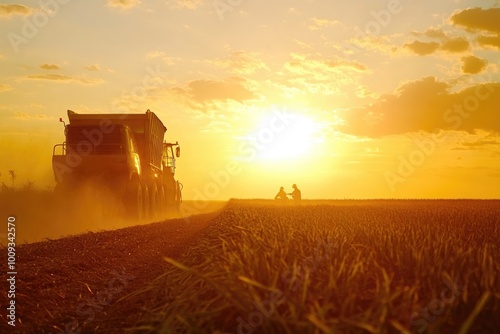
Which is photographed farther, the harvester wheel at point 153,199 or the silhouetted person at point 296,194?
the silhouetted person at point 296,194

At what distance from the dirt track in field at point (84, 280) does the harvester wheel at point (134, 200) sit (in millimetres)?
6883

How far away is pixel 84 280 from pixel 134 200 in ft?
47.5

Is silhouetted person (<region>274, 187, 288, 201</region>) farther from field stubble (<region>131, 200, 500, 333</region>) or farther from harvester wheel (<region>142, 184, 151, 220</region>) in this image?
field stubble (<region>131, 200, 500, 333</region>)

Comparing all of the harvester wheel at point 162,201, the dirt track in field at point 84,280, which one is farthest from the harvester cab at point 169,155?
the dirt track in field at point 84,280

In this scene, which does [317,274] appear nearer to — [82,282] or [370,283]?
[370,283]

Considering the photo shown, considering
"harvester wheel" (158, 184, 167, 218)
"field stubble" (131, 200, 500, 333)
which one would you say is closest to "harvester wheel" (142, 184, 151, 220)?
"harvester wheel" (158, 184, 167, 218)

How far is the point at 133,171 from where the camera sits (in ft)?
73.4

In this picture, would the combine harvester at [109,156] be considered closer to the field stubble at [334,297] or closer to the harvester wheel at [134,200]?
the harvester wheel at [134,200]

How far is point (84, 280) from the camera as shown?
28.1 ft

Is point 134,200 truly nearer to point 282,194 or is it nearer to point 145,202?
point 145,202

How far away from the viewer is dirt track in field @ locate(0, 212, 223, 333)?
5680 millimetres

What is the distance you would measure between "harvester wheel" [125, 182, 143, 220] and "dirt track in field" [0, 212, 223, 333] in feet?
22.6

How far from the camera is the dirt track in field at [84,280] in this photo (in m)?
5.68

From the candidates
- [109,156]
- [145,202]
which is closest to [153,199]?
[145,202]
